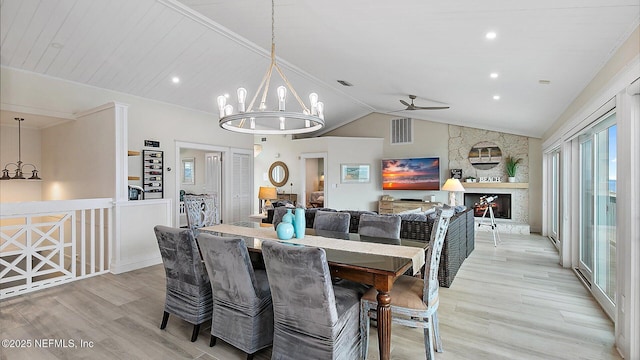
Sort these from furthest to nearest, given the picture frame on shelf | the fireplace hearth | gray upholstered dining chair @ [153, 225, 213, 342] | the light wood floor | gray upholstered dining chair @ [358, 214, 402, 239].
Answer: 1. the picture frame on shelf
2. the fireplace hearth
3. gray upholstered dining chair @ [358, 214, 402, 239]
4. gray upholstered dining chair @ [153, 225, 213, 342]
5. the light wood floor

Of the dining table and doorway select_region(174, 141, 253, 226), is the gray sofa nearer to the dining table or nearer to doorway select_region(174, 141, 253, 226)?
the dining table

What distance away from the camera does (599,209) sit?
11.1 feet

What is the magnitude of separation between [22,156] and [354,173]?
753cm

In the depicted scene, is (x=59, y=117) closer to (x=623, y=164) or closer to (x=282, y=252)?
(x=282, y=252)

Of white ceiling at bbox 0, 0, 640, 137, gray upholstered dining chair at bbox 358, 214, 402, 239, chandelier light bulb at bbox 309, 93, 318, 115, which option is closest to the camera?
white ceiling at bbox 0, 0, 640, 137

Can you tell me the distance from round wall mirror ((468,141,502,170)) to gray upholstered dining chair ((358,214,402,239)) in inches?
234

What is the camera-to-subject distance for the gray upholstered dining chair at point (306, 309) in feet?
6.01

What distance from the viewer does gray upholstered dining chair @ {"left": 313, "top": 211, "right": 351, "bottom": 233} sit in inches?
137

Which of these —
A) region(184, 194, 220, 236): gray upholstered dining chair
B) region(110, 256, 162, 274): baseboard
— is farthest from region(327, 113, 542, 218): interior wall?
region(110, 256, 162, 274): baseboard

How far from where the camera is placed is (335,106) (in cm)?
827

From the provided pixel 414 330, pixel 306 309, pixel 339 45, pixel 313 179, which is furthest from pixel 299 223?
pixel 313 179

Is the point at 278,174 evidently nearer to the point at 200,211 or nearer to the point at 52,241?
the point at 200,211

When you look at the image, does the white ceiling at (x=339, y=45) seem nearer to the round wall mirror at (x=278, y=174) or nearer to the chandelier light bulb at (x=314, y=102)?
the chandelier light bulb at (x=314, y=102)

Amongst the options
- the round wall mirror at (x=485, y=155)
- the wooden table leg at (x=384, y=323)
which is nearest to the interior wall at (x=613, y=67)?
the wooden table leg at (x=384, y=323)
